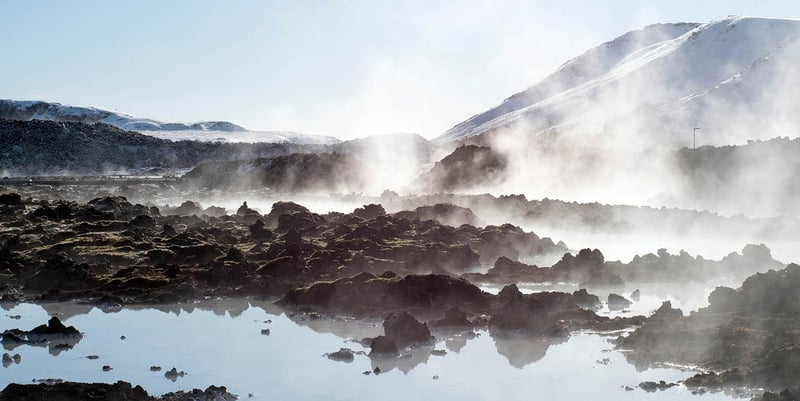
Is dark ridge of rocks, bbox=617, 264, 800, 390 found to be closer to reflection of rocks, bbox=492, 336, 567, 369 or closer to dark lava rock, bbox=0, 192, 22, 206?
reflection of rocks, bbox=492, 336, 567, 369

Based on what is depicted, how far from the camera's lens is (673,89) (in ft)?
454

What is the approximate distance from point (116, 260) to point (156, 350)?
1528 centimetres

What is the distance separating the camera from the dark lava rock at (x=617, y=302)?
2872cm

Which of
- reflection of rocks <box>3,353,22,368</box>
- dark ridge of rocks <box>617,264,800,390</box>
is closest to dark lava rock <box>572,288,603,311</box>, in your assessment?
dark ridge of rocks <box>617,264,800,390</box>

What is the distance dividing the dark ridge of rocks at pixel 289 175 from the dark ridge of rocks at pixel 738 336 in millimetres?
87550

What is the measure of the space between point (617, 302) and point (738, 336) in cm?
799

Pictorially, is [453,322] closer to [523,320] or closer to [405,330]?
[523,320]

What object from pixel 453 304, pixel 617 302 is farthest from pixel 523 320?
pixel 617 302

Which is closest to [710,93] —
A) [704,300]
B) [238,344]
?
[704,300]

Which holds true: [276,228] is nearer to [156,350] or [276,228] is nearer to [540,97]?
[156,350]

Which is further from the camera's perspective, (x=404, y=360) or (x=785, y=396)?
(x=404, y=360)

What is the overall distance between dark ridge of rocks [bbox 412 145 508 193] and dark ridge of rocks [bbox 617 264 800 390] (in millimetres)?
65079

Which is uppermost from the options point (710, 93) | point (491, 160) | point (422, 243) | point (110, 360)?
point (710, 93)

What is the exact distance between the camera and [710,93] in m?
127
